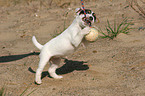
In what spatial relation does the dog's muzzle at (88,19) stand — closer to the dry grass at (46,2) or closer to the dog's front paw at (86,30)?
the dog's front paw at (86,30)

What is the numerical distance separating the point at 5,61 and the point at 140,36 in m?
2.88

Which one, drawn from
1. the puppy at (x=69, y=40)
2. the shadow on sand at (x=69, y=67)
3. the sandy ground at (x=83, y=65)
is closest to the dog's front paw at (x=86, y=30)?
the puppy at (x=69, y=40)

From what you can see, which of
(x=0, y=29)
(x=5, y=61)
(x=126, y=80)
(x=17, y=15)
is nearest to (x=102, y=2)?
(x=17, y=15)

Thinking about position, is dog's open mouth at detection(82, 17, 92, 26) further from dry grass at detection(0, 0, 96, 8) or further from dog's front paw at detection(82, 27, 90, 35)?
dry grass at detection(0, 0, 96, 8)

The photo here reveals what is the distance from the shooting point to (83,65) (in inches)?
136

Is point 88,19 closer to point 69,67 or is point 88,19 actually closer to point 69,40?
point 69,40

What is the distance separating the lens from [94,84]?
2.67 meters

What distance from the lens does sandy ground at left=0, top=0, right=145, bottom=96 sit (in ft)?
8.50

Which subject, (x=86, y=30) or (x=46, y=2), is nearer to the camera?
(x=86, y=30)

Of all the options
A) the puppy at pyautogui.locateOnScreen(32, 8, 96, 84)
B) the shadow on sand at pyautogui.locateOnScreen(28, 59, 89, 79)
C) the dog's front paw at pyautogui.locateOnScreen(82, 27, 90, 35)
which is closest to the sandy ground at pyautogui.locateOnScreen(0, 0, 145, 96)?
the shadow on sand at pyautogui.locateOnScreen(28, 59, 89, 79)

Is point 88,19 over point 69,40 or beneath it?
over

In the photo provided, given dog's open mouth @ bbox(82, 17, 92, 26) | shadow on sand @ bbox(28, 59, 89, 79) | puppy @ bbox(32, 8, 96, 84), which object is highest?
dog's open mouth @ bbox(82, 17, 92, 26)

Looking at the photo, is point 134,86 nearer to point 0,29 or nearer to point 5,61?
point 5,61

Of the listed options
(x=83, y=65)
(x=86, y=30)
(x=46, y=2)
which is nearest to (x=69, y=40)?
(x=86, y=30)
